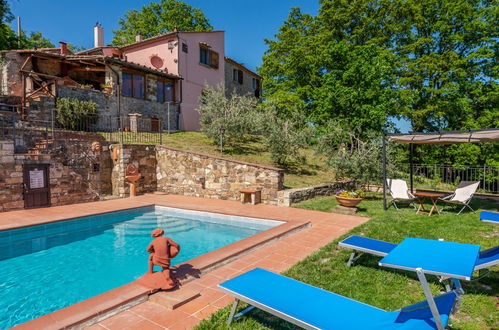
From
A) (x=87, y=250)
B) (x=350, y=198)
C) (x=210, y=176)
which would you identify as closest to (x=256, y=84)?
(x=210, y=176)

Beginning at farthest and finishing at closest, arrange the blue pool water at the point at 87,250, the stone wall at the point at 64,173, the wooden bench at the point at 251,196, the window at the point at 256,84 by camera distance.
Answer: the window at the point at 256,84
the wooden bench at the point at 251,196
the stone wall at the point at 64,173
the blue pool water at the point at 87,250

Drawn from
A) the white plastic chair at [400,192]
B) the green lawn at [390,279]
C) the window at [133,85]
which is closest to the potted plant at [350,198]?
the white plastic chair at [400,192]

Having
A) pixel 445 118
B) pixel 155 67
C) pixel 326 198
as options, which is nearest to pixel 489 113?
pixel 445 118

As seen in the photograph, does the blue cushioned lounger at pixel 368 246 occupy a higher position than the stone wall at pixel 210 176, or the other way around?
the stone wall at pixel 210 176

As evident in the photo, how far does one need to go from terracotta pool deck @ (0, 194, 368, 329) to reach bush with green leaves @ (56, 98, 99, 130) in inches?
250

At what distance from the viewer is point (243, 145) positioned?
1673cm

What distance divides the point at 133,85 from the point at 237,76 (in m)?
11.8

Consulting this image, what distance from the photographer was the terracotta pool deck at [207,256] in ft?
10.3

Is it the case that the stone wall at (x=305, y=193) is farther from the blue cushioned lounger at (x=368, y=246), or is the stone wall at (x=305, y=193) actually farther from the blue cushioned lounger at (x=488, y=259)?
Answer: the blue cushioned lounger at (x=488, y=259)

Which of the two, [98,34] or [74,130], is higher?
[98,34]

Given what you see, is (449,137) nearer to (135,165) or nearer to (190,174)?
(190,174)

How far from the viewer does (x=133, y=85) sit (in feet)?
59.3

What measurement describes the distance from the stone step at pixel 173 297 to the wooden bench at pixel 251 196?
6.54 meters

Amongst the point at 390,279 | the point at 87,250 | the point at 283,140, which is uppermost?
the point at 283,140
